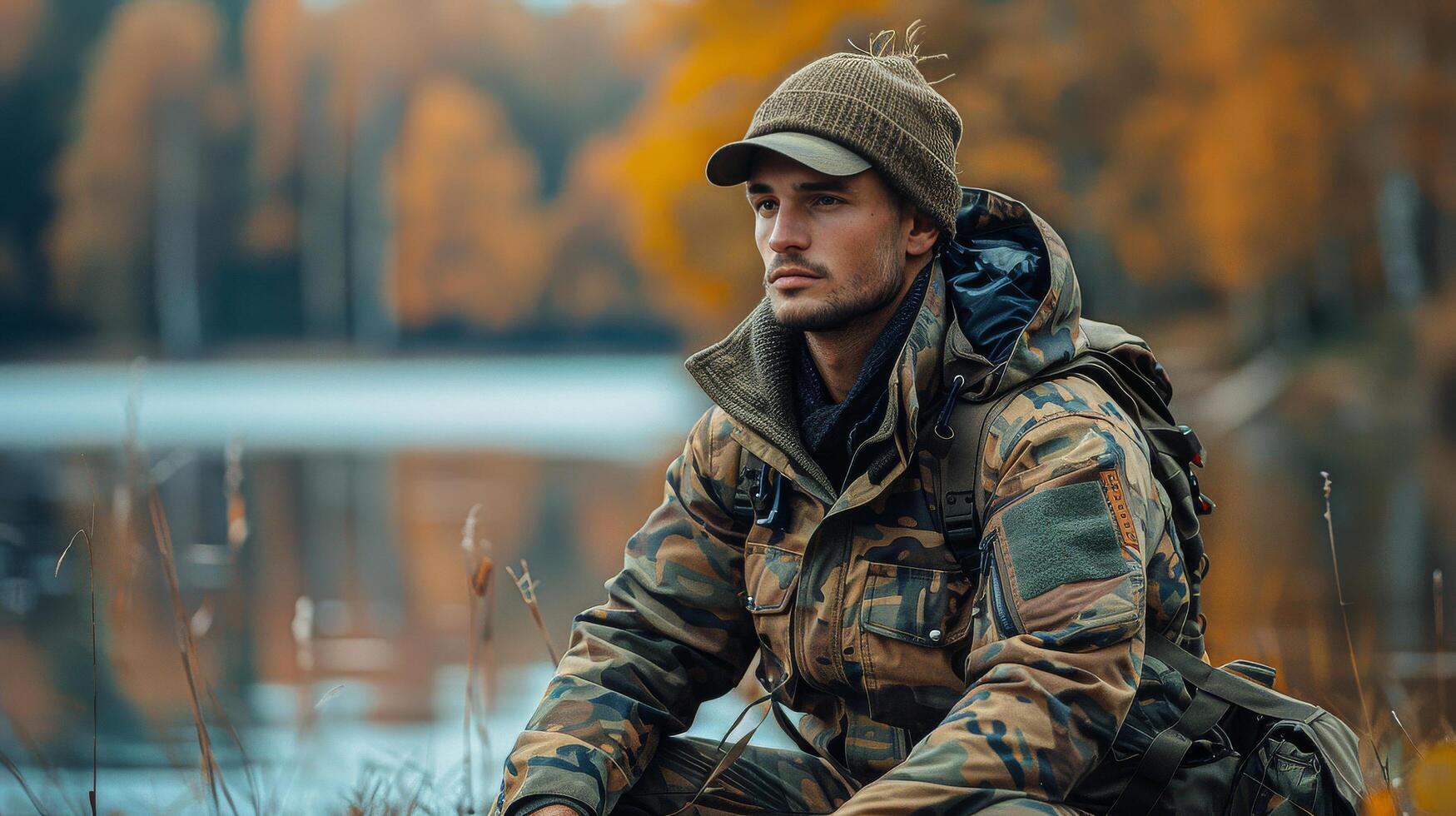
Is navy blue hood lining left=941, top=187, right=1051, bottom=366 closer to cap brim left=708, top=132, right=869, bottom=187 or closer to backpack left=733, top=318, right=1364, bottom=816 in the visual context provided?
backpack left=733, top=318, right=1364, bottom=816

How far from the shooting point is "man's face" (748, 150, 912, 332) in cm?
269

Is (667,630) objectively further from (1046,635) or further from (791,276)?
(1046,635)

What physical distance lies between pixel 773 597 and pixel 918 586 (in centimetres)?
29

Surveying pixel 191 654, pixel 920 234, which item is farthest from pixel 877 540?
pixel 191 654

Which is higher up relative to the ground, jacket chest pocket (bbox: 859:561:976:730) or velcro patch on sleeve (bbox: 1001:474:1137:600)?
velcro patch on sleeve (bbox: 1001:474:1137:600)

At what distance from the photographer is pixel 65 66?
47.4m

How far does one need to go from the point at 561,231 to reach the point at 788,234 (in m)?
49.7

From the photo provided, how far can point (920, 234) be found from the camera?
2.80m

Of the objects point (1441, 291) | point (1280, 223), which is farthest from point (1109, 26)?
point (1441, 291)

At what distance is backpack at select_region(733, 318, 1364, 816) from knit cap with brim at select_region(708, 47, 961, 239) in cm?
44

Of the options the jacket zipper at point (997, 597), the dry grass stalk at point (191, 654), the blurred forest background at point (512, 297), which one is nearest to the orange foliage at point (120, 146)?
the blurred forest background at point (512, 297)

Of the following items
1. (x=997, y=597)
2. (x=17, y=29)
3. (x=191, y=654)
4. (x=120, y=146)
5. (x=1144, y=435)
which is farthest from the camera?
(x=17, y=29)

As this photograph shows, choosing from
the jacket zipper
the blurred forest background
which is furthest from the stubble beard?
the blurred forest background

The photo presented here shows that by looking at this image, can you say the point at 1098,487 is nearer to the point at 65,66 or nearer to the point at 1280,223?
the point at 1280,223
